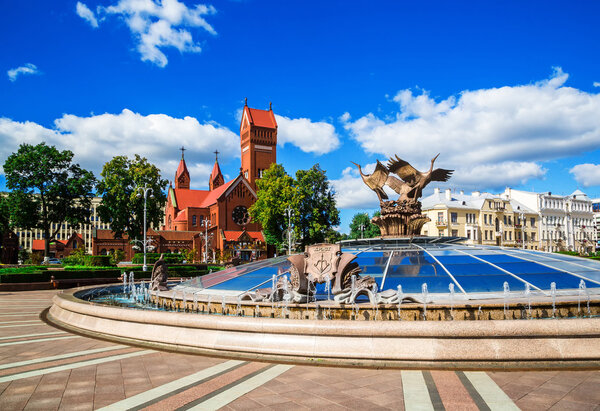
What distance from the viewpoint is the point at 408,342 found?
262 inches

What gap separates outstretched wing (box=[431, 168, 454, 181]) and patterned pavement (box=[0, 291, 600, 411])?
15.2m

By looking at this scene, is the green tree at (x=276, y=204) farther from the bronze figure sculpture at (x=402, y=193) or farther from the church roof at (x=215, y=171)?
the church roof at (x=215, y=171)

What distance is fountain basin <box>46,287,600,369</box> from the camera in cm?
641

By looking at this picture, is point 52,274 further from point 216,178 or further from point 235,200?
point 216,178

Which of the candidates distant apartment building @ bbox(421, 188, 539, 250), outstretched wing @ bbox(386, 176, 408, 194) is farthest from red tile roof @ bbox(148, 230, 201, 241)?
outstretched wing @ bbox(386, 176, 408, 194)

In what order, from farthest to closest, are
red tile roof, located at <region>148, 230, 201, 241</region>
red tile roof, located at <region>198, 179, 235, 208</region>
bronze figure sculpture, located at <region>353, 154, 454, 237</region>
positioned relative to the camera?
1. red tile roof, located at <region>198, 179, 235, 208</region>
2. red tile roof, located at <region>148, 230, 201, 241</region>
3. bronze figure sculpture, located at <region>353, 154, 454, 237</region>

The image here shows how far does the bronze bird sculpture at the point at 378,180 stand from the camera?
69.0 feet

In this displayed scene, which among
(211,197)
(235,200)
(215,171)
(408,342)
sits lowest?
(408,342)

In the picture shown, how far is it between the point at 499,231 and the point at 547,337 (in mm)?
64086

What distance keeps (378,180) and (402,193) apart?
4.78ft

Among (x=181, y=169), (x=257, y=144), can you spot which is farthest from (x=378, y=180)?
(x=181, y=169)

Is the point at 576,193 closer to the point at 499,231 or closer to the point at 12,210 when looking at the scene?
the point at 499,231

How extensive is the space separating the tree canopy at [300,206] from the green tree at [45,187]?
19614mm

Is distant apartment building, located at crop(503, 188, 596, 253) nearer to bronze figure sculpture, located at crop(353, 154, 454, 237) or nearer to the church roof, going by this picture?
the church roof
